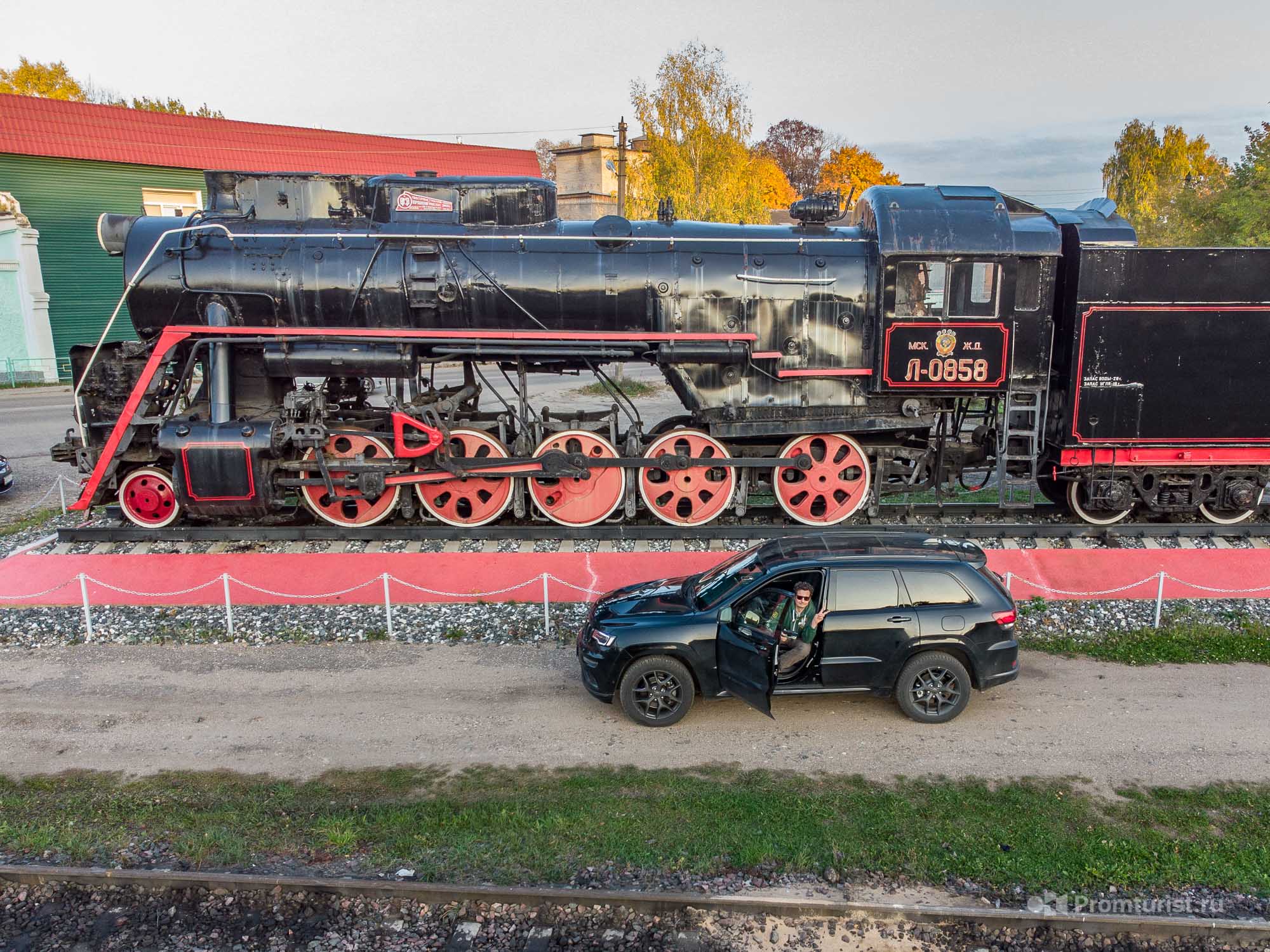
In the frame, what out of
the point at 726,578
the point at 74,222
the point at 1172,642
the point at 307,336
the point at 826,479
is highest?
the point at 74,222

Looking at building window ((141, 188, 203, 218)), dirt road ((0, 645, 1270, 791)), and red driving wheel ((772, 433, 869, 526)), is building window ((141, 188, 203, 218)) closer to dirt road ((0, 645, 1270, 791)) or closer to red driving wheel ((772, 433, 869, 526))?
red driving wheel ((772, 433, 869, 526))

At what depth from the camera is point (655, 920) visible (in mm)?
5441

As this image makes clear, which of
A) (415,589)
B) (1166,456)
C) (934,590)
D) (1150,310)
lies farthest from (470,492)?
(1166,456)

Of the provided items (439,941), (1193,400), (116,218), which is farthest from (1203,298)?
(116,218)

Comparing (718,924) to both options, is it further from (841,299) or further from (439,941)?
(841,299)

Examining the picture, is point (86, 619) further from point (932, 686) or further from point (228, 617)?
point (932, 686)

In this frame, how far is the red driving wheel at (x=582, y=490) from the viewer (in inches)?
495

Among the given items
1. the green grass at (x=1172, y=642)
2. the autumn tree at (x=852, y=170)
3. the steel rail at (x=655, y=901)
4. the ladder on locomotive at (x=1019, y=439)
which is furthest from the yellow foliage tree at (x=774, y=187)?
the steel rail at (x=655, y=901)

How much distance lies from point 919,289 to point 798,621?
20.3 ft

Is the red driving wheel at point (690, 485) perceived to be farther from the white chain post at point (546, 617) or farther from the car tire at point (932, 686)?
the car tire at point (932, 686)

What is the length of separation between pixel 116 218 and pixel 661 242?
7742 mm

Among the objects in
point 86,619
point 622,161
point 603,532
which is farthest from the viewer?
point 622,161

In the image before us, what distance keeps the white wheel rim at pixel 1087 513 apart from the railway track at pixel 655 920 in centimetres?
834

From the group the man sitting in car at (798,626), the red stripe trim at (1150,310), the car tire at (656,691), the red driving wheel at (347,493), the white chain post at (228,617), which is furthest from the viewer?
the red driving wheel at (347,493)
